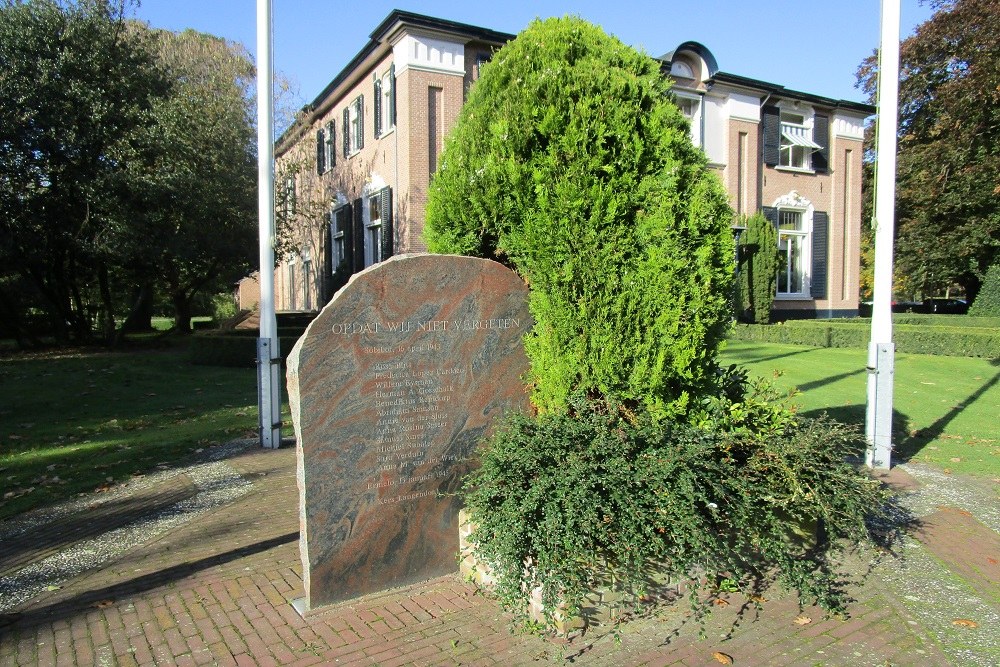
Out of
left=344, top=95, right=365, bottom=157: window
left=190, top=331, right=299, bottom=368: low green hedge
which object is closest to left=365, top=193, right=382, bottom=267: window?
left=344, top=95, right=365, bottom=157: window

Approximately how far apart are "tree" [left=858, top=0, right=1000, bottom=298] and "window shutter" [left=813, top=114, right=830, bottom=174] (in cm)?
403

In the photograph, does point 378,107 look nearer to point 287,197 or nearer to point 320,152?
point 287,197

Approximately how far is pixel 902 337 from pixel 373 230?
1639 cm

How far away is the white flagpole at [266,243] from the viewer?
8023mm

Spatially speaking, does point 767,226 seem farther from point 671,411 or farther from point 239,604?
point 239,604

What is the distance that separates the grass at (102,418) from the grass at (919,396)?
7.00 metres

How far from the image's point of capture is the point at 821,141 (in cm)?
2725

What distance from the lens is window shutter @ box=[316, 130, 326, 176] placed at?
26.5 metres

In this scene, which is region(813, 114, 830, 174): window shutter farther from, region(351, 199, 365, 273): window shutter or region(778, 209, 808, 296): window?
region(351, 199, 365, 273): window shutter

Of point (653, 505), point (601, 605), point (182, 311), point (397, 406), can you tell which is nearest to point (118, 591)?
point (397, 406)

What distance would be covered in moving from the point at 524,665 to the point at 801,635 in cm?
154

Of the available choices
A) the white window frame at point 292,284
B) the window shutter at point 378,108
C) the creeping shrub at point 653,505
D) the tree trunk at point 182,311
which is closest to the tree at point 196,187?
the tree trunk at point 182,311

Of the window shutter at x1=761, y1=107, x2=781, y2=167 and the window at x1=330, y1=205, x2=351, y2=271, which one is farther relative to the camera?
the window shutter at x1=761, y1=107, x2=781, y2=167

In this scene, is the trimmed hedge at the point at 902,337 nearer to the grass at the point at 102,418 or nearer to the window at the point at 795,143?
the window at the point at 795,143
